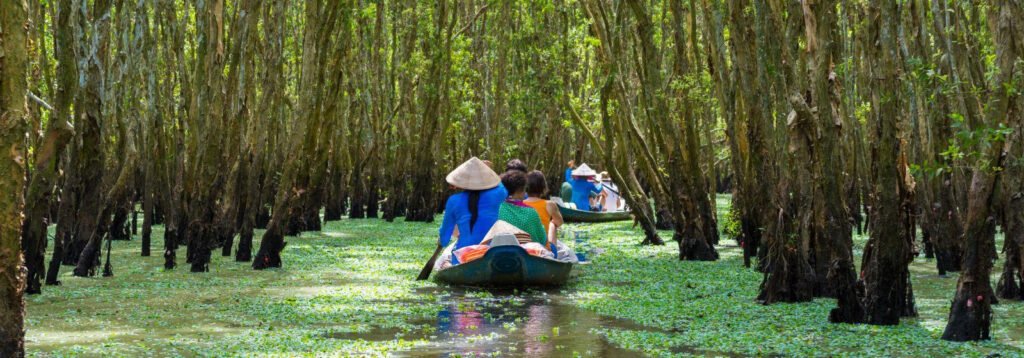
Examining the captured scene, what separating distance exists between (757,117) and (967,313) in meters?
5.46

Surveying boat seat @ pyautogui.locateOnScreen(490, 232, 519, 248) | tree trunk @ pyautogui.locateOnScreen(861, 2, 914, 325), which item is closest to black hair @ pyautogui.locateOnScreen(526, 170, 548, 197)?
boat seat @ pyautogui.locateOnScreen(490, 232, 519, 248)

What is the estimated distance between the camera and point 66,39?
32.9ft

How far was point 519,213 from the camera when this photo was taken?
12.8 metres

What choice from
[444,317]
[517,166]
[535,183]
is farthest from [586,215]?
[444,317]

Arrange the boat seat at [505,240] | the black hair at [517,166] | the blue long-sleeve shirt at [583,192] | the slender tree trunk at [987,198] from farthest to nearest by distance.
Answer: the blue long-sleeve shirt at [583,192], the black hair at [517,166], the boat seat at [505,240], the slender tree trunk at [987,198]

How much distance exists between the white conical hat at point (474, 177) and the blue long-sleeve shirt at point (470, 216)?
0.13 meters

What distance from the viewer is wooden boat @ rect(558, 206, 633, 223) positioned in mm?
28219

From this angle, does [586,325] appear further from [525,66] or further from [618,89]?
[525,66]

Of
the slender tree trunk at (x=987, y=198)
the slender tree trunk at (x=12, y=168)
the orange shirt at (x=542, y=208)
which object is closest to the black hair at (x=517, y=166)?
the orange shirt at (x=542, y=208)

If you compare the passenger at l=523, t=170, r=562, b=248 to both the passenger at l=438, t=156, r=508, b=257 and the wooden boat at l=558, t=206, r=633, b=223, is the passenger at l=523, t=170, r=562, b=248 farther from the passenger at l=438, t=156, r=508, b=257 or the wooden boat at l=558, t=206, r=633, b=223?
the wooden boat at l=558, t=206, r=633, b=223

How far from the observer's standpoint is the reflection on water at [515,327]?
812 cm

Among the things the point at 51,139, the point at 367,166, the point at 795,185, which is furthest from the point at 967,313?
the point at 367,166

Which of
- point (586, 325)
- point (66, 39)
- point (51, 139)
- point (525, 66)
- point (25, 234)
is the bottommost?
point (586, 325)

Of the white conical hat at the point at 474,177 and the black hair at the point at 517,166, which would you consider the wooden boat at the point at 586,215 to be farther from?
the white conical hat at the point at 474,177
